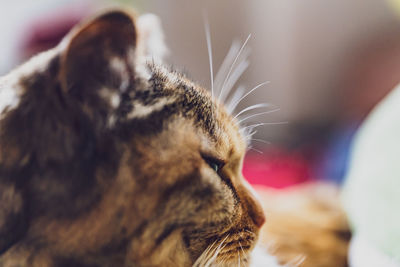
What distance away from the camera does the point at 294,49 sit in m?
1.89

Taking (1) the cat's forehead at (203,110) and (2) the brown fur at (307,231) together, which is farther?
(2) the brown fur at (307,231)

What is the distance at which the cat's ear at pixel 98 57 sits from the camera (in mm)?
470

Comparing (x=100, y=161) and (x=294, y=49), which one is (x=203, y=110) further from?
(x=294, y=49)

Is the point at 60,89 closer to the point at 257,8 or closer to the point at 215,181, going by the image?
the point at 215,181

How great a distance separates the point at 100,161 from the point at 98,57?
12cm

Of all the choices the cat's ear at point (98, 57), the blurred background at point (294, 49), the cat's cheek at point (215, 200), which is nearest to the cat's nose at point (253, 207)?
the cat's cheek at point (215, 200)

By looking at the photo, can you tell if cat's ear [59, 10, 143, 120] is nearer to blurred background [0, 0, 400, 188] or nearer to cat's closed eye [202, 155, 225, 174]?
cat's closed eye [202, 155, 225, 174]

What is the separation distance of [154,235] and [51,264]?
0.12m

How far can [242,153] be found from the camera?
68cm

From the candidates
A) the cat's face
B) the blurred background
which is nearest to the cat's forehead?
the cat's face

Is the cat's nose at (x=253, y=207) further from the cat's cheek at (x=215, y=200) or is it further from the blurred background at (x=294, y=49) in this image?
the blurred background at (x=294, y=49)

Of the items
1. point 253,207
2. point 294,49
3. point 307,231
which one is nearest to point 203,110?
point 253,207

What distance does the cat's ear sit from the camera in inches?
18.5

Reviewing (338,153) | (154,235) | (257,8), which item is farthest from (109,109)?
(257,8)
